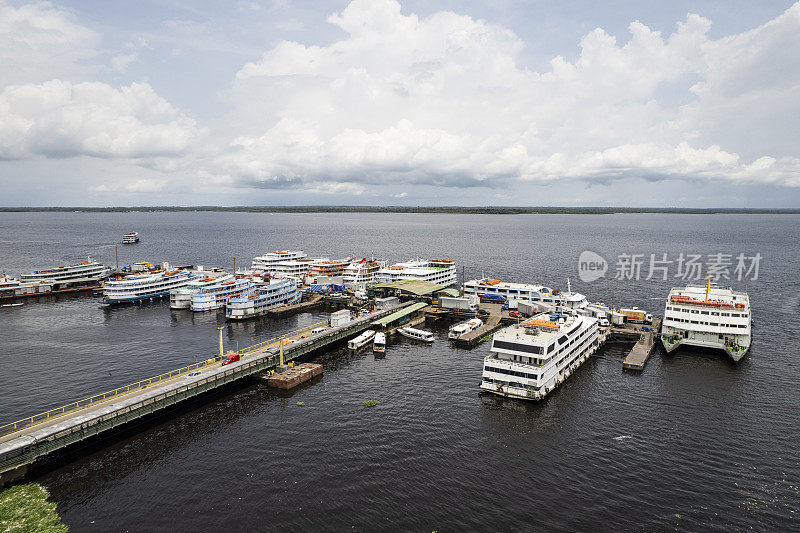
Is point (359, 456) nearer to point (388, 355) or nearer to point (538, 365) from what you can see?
point (538, 365)

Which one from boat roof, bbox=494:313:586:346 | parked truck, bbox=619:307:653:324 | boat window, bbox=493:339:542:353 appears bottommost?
parked truck, bbox=619:307:653:324

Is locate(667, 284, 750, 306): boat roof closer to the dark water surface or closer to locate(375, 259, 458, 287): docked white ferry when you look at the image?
the dark water surface

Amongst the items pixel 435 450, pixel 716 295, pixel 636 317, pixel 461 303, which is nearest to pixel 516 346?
pixel 435 450

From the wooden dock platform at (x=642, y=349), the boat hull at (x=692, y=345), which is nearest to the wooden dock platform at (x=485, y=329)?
the wooden dock platform at (x=642, y=349)

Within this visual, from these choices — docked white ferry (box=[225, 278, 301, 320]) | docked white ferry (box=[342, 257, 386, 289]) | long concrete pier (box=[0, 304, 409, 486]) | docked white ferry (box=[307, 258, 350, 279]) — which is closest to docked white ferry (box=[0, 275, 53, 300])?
docked white ferry (box=[225, 278, 301, 320])

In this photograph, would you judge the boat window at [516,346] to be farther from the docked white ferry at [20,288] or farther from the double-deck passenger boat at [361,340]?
the docked white ferry at [20,288]
